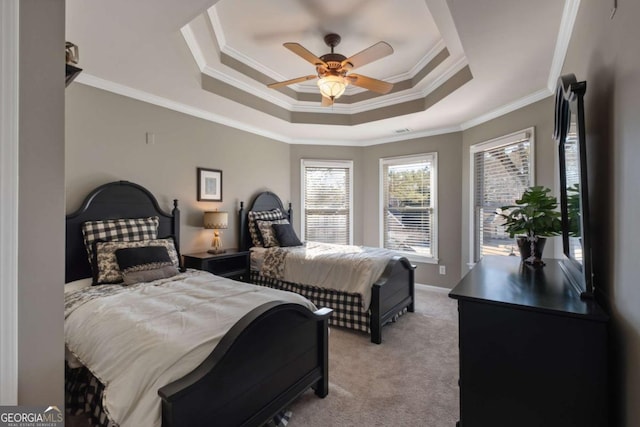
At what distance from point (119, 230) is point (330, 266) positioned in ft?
6.91

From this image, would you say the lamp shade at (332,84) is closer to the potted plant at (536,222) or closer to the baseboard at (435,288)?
the potted plant at (536,222)

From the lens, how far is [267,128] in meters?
4.66

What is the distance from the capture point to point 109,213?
115 inches

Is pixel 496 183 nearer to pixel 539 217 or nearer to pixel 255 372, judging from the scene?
pixel 539 217

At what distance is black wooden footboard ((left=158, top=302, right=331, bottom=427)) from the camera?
4.18ft

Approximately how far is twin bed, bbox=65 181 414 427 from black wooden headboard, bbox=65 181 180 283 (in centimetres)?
1

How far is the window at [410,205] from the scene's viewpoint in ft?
15.9

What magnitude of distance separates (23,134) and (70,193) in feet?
7.80

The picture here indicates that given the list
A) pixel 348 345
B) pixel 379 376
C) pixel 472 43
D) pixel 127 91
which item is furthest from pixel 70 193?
pixel 472 43

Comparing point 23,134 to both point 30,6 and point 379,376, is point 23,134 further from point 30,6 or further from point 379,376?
point 379,376

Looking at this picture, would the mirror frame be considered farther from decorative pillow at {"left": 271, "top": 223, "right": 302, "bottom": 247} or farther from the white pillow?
the white pillow

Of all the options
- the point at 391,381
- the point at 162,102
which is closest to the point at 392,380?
the point at 391,381

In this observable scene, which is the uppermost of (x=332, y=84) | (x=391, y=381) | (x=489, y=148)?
(x=332, y=84)

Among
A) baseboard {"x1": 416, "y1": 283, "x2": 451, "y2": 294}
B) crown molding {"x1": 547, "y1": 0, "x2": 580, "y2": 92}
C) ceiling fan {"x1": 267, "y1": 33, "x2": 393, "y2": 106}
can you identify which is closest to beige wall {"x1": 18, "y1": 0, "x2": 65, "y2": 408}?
ceiling fan {"x1": 267, "y1": 33, "x2": 393, "y2": 106}
